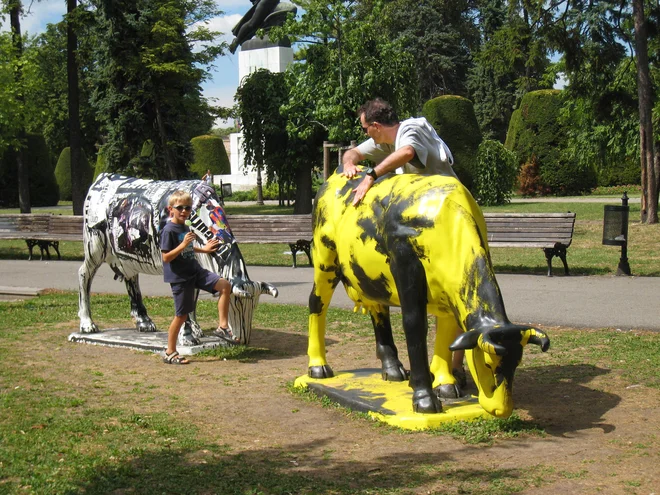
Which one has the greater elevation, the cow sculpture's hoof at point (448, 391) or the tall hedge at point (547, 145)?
the tall hedge at point (547, 145)

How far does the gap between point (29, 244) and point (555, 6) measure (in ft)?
45.1

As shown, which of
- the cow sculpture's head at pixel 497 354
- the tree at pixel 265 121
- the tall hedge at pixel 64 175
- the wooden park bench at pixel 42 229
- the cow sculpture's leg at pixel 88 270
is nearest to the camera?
the cow sculpture's head at pixel 497 354

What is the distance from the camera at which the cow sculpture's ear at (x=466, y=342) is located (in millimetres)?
5004

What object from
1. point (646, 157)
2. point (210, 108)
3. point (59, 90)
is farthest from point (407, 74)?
point (59, 90)

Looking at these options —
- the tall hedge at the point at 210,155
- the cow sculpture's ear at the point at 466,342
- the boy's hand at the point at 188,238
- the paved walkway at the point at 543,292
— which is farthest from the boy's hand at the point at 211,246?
the tall hedge at the point at 210,155

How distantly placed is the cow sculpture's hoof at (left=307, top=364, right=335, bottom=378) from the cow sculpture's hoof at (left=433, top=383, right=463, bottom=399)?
3.36ft

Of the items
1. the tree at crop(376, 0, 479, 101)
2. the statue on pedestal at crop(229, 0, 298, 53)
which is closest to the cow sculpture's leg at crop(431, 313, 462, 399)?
the statue on pedestal at crop(229, 0, 298, 53)

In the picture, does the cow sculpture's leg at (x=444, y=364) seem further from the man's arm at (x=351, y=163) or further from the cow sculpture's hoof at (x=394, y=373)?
A: the man's arm at (x=351, y=163)

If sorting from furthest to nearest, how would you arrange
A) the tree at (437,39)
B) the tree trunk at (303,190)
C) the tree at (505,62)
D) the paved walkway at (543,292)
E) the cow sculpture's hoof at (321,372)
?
1. the tree at (437,39)
2. the tree trunk at (303,190)
3. the tree at (505,62)
4. the paved walkway at (543,292)
5. the cow sculpture's hoof at (321,372)

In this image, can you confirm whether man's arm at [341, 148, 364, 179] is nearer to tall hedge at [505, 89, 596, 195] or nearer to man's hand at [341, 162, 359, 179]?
man's hand at [341, 162, 359, 179]

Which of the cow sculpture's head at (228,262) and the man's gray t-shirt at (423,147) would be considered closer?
the man's gray t-shirt at (423,147)

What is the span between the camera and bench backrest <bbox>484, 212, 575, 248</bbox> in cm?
1436

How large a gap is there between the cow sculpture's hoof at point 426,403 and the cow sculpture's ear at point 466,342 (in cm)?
91

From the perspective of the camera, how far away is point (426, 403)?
582 cm
